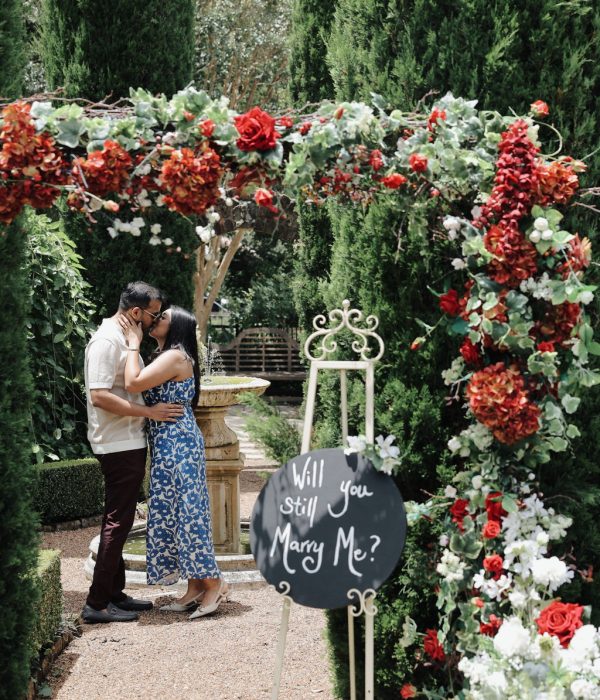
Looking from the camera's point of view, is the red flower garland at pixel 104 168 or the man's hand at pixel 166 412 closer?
the red flower garland at pixel 104 168

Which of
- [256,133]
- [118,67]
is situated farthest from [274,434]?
[256,133]

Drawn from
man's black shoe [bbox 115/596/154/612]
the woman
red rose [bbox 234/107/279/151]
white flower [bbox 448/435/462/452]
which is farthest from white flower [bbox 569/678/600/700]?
man's black shoe [bbox 115/596/154/612]

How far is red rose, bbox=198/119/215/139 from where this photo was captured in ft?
9.75

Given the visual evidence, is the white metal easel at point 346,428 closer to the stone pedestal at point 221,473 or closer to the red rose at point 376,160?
the red rose at point 376,160

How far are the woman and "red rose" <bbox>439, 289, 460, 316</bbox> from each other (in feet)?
6.71

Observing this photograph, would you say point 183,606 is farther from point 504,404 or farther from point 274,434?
point 504,404

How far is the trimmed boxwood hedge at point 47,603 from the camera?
4.34 meters

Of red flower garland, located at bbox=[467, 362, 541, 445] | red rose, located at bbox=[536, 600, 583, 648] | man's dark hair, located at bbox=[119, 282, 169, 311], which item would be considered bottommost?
red rose, located at bbox=[536, 600, 583, 648]

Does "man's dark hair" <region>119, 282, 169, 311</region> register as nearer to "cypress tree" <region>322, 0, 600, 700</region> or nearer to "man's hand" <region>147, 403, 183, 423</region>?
"man's hand" <region>147, 403, 183, 423</region>

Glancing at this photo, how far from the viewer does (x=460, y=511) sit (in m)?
3.30

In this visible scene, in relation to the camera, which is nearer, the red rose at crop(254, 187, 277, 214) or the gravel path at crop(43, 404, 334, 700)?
the red rose at crop(254, 187, 277, 214)

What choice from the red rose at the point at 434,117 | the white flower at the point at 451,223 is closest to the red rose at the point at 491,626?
the white flower at the point at 451,223

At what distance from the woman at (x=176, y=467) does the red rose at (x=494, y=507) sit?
224 centimetres

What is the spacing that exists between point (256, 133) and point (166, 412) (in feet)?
7.75
